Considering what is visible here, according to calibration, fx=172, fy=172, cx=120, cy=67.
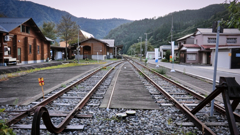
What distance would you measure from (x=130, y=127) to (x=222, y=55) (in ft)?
78.7

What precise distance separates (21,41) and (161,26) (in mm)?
97597

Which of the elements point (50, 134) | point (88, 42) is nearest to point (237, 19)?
point (50, 134)

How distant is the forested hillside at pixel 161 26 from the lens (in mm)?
102650

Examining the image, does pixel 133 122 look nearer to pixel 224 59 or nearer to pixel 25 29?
pixel 224 59

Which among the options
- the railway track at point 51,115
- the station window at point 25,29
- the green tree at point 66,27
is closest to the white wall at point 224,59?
the railway track at point 51,115

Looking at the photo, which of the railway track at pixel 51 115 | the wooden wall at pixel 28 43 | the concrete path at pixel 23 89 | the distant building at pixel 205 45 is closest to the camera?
the railway track at pixel 51 115

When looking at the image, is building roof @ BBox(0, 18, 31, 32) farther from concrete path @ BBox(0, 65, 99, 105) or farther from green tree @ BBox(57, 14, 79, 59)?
green tree @ BBox(57, 14, 79, 59)

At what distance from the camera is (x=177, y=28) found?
10375 cm

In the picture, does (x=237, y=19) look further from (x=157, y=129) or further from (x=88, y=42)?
(x=88, y=42)

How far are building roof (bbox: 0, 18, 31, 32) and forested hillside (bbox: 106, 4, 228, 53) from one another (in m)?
77.2

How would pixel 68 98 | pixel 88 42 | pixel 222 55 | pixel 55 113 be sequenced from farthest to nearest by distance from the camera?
pixel 88 42 → pixel 222 55 → pixel 68 98 → pixel 55 113

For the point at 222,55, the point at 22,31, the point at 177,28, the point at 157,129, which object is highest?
the point at 177,28

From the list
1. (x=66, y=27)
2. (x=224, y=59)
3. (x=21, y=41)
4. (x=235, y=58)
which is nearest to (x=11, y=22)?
(x=21, y=41)

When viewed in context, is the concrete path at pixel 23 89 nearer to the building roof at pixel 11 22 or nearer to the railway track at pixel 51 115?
the railway track at pixel 51 115
